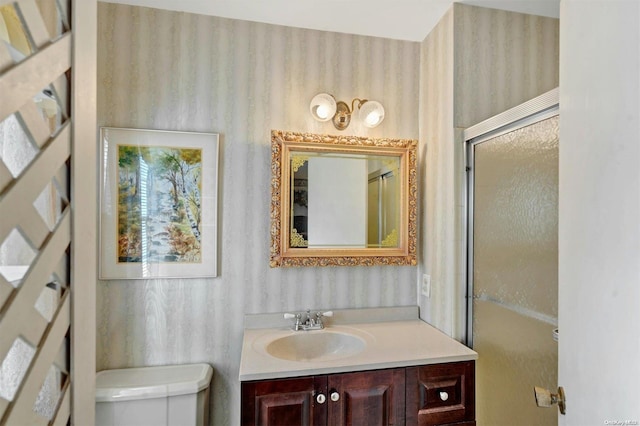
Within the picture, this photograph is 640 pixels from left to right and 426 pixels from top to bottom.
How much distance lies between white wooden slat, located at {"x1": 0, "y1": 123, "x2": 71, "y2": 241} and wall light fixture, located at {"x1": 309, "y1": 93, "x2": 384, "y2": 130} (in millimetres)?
1335

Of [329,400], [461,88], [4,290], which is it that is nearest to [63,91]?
[4,290]

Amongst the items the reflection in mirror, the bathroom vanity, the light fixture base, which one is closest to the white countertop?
the bathroom vanity

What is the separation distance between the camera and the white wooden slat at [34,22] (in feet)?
1.29

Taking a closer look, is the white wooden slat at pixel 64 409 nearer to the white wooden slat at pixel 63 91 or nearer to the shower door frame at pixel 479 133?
the white wooden slat at pixel 63 91

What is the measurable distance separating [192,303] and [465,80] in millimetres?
1771

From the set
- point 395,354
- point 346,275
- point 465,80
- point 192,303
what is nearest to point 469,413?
point 395,354

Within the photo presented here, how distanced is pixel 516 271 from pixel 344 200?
862mm

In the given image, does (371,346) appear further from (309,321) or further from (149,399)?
(149,399)

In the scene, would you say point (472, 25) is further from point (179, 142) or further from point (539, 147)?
point (179, 142)

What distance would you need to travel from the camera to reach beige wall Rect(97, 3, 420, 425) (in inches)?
61.1

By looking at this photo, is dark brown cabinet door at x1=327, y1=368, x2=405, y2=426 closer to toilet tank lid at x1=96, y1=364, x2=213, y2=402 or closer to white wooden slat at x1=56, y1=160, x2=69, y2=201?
toilet tank lid at x1=96, y1=364, x2=213, y2=402

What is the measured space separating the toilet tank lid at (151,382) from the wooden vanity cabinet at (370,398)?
384mm

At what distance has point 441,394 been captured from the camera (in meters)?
1.33

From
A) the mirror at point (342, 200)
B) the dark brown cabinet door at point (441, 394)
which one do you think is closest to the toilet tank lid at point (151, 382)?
the mirror at point (342, 200)
